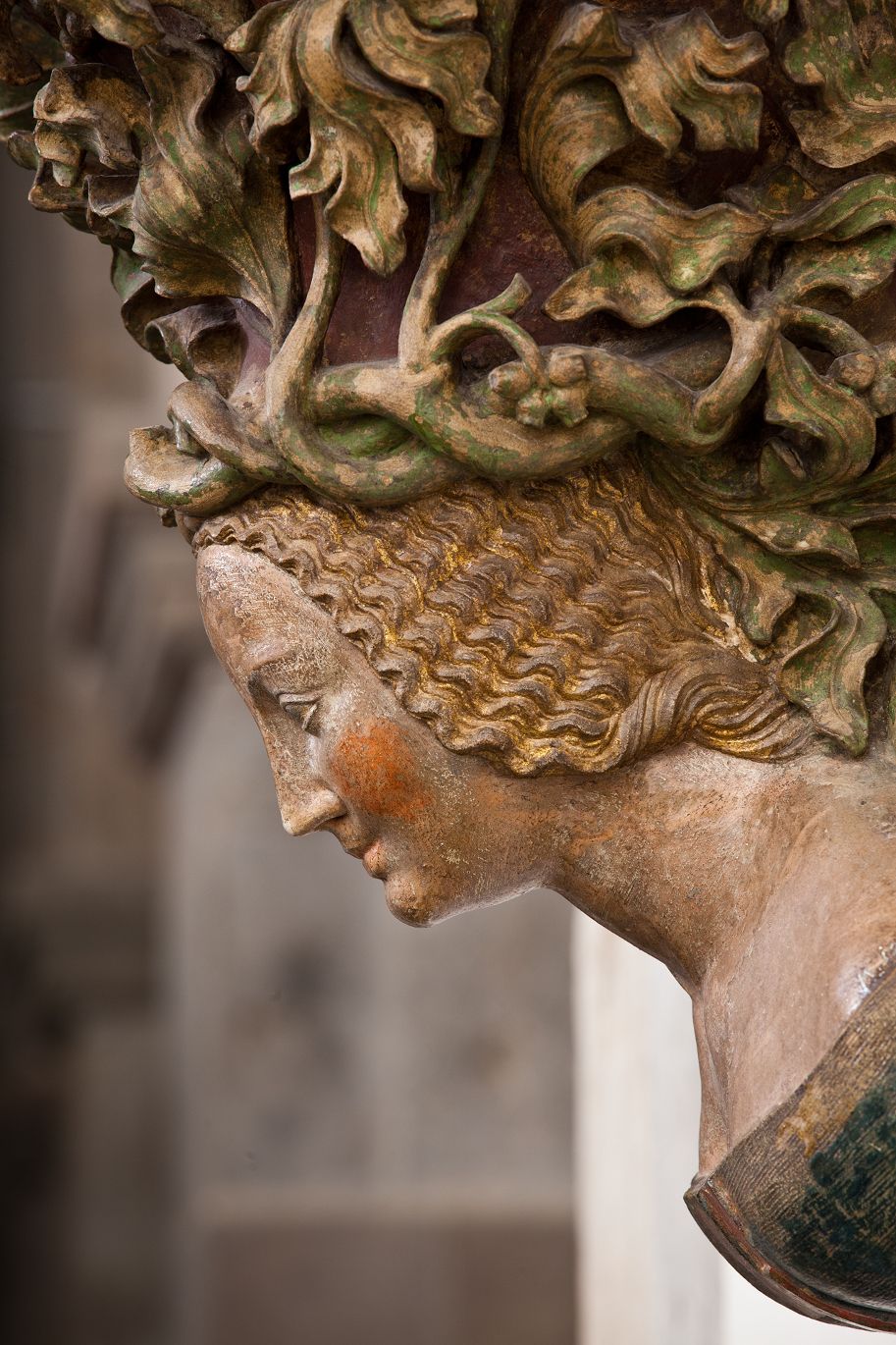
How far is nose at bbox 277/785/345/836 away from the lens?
4.16ft

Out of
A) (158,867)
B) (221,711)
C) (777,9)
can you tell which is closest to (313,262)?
(777,9)

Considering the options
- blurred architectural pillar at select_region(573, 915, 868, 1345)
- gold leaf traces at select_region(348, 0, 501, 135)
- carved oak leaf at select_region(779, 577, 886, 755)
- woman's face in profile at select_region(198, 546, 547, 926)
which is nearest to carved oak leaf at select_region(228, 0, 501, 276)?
gold leaf traces at select_region(348, 0, 501, 135)

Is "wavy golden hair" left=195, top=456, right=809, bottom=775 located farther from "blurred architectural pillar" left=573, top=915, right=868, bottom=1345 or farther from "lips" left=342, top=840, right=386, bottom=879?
"blurred architectural pillar" left=573, top=915, right=868, bottom=1345

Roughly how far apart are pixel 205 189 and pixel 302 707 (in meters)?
0.33

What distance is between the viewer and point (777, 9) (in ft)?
3.54

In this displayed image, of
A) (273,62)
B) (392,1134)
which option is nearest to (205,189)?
(273,62)

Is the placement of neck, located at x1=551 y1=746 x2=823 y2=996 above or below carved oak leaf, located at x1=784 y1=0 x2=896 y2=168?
below

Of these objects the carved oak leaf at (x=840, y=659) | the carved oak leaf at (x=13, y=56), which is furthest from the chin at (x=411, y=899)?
the carved oak leaf at (x=13, y=56)

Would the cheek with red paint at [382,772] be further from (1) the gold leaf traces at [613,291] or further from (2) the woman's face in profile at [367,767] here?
(1) the gold leaf traces at [613,291]

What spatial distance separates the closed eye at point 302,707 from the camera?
1238 mm

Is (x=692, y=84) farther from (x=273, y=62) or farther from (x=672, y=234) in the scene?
(x=273, y=62)

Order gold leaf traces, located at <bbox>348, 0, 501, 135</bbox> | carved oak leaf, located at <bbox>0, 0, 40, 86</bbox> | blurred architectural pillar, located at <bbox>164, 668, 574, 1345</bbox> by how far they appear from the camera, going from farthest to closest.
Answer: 1. blurred architectural pillar, located at <bbox>164, 668, 574, 1345</bbox>
2. carved oak leaf, located at <bbox>0, 0, 40, 86</bbox>
3. gold leaf traces, located at <bbox>348, 0, 501, 135</bbox>

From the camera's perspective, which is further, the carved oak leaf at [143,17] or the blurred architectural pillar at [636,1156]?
the blurred architectural pillar at [636,1156]

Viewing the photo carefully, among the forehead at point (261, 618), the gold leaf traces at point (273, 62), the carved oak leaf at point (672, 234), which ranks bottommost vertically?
the forehead at point (261, 618)
